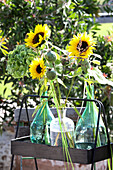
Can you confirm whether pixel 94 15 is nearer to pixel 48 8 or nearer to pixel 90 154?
pixel 48 8

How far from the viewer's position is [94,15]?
98.2 inches

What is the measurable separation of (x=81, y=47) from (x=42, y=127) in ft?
0.90

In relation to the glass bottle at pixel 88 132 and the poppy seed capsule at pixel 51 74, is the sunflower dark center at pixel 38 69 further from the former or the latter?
the glass bottle at pixel 88 132

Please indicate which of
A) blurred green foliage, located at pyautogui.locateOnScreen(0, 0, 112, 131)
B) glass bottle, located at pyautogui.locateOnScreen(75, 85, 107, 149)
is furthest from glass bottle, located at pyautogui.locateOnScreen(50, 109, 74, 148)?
blurred green foliage, located at pyautogui.locateOnScreen(0, 0, 112, 131)

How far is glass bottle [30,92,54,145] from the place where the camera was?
908 mm

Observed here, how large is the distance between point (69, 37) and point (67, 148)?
1.41 m

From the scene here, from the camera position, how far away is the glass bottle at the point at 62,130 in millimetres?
840

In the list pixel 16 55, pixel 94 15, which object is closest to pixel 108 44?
pixel 94 15

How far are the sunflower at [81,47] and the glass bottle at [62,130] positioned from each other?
0.17 metres

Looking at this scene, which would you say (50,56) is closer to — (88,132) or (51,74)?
(51,74)

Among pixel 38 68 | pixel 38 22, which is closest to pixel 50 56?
pixel 38 68

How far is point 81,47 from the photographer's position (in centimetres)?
78

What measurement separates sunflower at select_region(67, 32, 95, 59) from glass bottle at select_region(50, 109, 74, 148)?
17 centimetres

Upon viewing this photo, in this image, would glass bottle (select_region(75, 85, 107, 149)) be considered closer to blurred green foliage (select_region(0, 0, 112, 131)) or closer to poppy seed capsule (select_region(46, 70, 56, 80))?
poppy seed capsule (select_region(46, 70, 56, 80))
